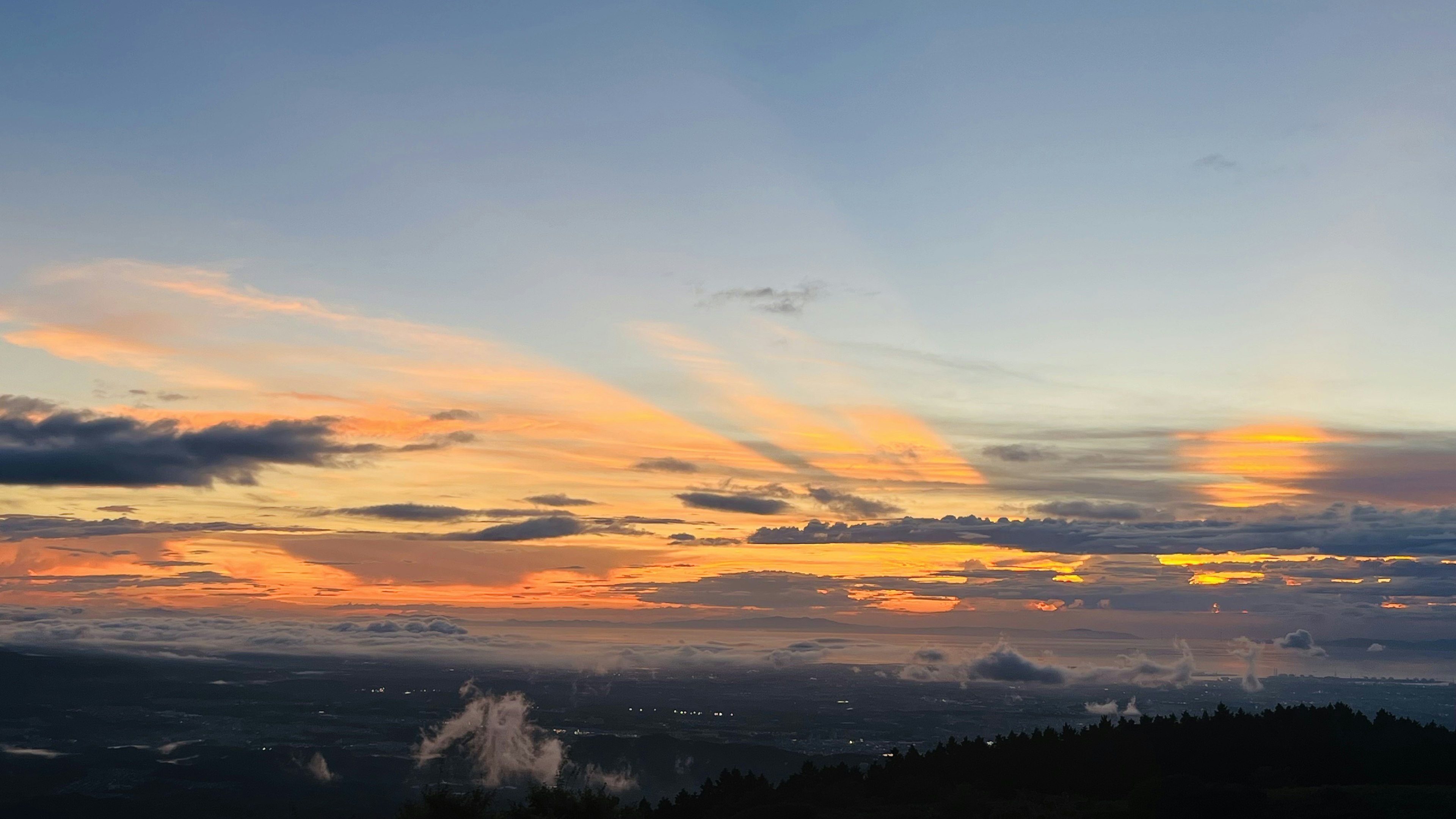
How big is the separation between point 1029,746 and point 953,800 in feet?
99.1

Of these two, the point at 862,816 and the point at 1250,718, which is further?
the point at 1250,718

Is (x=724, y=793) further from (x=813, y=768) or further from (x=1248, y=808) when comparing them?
(x=1248, y=808)

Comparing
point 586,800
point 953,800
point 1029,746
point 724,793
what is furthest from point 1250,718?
point 586,800

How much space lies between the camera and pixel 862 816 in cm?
14862

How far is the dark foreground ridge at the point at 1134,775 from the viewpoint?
125m

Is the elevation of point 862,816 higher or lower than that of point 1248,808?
lower

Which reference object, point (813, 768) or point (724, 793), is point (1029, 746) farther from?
point (724, 793)

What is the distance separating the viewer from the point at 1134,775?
15838 cm

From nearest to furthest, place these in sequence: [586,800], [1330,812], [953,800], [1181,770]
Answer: [586,800]
[1330,812]
[953,800]
[1181,770]

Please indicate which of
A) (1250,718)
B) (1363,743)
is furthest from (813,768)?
(1363,743)

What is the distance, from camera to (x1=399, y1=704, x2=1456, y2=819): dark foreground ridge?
409 feet

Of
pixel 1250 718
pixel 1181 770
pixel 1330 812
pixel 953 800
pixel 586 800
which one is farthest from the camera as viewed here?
pixel 1250 718

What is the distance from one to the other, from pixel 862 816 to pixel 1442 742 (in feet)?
274

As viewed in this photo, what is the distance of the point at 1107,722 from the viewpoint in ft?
602
